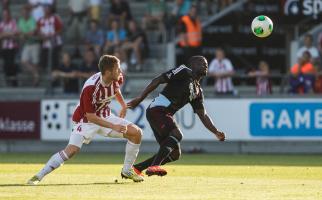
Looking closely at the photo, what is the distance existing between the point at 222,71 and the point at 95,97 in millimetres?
11009

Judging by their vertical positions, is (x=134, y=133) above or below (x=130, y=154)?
above

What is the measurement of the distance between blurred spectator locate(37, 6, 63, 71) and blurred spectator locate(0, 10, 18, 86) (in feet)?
2.64

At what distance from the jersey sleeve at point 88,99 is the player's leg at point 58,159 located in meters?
0.62

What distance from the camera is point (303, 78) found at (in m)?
25.1

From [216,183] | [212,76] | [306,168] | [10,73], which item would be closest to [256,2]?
[212,76]

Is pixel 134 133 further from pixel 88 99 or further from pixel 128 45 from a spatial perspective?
pixel 128 45

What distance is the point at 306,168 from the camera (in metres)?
19.3

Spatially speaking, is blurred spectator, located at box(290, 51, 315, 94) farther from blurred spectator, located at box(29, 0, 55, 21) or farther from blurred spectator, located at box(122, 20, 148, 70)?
blurred spectator, located at box(29, 0, 55, 21)

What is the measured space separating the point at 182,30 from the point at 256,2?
251 centimetres

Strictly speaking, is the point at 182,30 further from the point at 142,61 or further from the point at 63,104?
the point at 63,104

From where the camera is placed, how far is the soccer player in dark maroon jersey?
52.1 feet

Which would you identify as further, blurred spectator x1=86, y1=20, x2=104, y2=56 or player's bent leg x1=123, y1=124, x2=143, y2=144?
blurred spectator x1=86, y1=20, x2=104, y2=56

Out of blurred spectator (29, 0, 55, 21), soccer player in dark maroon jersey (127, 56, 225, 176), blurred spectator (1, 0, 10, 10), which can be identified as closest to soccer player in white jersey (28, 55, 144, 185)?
soccer player in dark maroon jersey (127, 56, 225, 176)

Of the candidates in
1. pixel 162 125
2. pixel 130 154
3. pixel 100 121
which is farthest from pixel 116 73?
pixel 162 125
